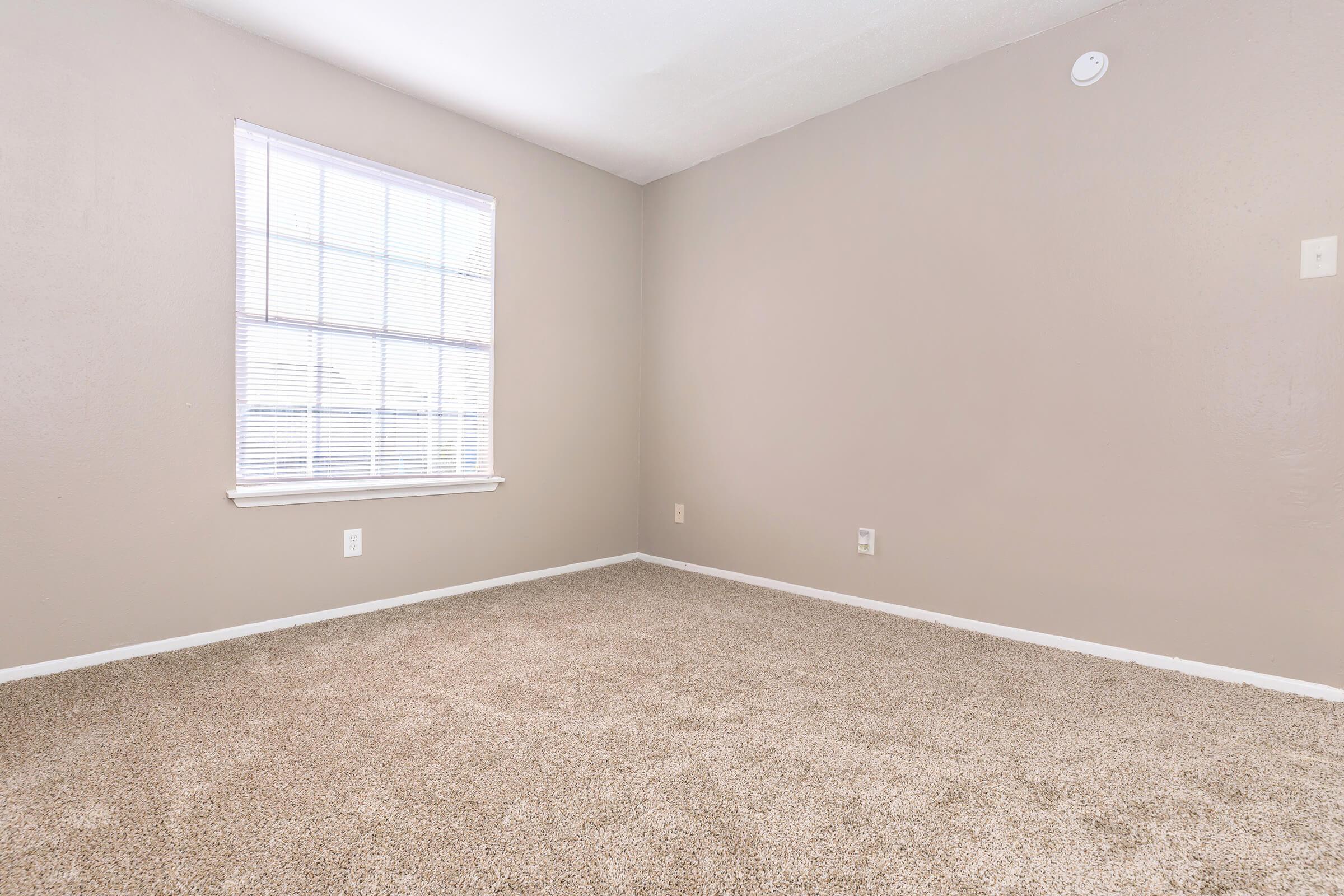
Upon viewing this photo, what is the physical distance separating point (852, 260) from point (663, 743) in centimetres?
233

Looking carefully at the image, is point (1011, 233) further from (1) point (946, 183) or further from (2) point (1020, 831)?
(2) point (1020, 831)

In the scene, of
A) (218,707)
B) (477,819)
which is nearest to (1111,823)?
(477,819)

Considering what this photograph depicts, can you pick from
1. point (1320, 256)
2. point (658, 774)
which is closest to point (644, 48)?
point (1320, 256)

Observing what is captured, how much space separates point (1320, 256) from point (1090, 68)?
39.4 inches

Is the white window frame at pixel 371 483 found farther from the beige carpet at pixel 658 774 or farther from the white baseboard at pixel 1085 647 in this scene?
the white baseboard at pixel 1085 647

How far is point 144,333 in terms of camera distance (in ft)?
7.27

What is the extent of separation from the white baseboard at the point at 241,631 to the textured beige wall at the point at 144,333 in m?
0.03

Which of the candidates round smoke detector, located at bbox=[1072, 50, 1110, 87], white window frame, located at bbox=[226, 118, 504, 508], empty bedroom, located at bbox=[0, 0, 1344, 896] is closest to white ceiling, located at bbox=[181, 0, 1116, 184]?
empty bedroom, located at bbox=[0, 0, 1344, 896]

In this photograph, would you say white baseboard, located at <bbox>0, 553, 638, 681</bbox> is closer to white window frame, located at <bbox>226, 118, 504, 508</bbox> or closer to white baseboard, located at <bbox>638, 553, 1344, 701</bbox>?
white window frame, located at <bbox>226, 118, 504, 508</bbox>

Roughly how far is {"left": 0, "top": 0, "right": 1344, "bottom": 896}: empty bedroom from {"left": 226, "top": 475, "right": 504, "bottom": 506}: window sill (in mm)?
23

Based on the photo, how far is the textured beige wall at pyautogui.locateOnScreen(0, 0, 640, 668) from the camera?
200 cm

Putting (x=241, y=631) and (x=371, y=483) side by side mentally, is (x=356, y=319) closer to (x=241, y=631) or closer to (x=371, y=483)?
(x=371, y=483)

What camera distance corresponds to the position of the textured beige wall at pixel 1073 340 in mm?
1951

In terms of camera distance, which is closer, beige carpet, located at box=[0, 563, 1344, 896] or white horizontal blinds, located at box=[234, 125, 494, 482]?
beige carpet, located at box=[0, 563, 1344, 896]
